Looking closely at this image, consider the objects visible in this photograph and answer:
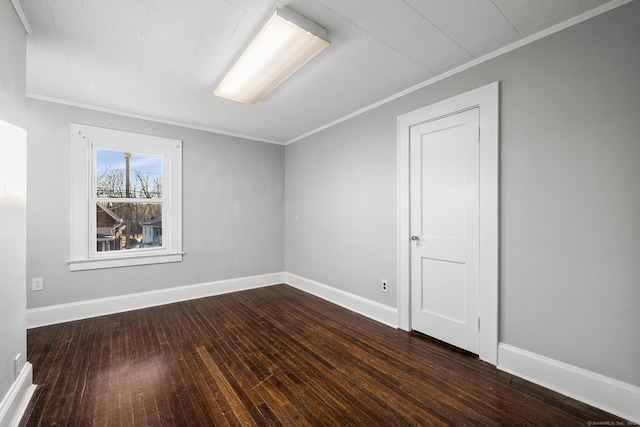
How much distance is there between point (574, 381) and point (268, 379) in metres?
2.20

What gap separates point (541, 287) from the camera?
2.04m

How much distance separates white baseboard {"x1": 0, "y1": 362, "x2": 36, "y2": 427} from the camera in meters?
1.54

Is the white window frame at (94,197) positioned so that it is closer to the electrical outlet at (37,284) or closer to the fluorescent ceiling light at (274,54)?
the electrical outlet at (37,284)

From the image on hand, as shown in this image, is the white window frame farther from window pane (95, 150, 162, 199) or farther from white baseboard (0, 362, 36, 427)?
white baseboard (0, 362, 36, 427)

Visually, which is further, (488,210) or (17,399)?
(488,210)

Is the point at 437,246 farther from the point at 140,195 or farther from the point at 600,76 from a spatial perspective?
the point at 140,195

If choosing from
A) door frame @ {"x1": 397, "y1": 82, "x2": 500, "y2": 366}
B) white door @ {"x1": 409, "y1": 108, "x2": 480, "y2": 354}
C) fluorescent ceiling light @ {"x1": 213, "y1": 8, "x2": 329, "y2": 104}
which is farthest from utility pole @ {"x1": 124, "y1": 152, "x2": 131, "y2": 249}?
door frame @ {"x1": 397, "y1": 82, "x2": 500, "y2": 366}

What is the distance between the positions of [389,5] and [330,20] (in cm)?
40

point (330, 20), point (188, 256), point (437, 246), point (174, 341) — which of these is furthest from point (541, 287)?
point (188, 256)

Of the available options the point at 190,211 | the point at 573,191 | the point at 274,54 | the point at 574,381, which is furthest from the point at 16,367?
the point at 573,191

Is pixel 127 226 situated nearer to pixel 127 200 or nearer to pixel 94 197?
pixel 127 200

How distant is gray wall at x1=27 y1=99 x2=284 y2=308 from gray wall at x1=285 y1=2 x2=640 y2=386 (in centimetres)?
323

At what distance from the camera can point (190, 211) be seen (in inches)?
163

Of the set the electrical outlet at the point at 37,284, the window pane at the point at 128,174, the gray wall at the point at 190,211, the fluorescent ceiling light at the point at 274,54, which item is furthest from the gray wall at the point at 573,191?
the electrical outlet at the point at 37,284
